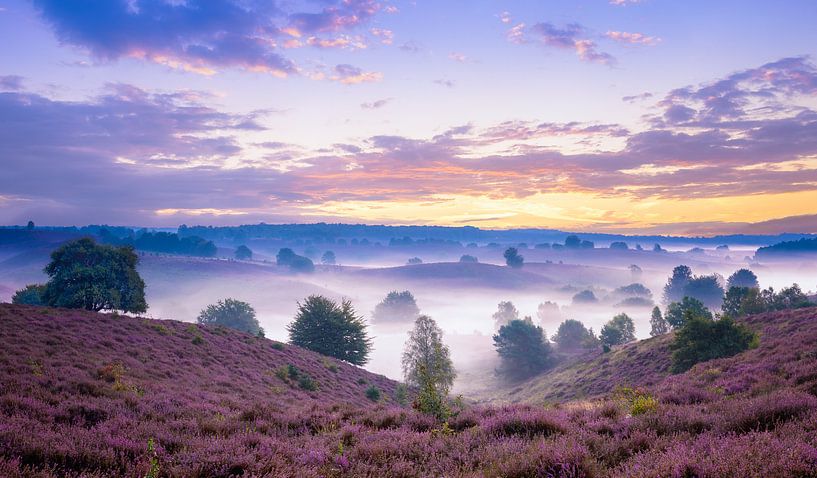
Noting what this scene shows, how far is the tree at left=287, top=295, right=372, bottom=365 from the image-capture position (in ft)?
180

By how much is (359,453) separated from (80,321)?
28631 millimetres

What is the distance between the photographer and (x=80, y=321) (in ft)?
86.8

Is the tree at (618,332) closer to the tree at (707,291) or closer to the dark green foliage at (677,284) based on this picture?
the tree at (707,291)

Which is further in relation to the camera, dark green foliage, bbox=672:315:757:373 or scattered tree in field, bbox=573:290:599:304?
scattered tree in field, bbox=573:290:599:304

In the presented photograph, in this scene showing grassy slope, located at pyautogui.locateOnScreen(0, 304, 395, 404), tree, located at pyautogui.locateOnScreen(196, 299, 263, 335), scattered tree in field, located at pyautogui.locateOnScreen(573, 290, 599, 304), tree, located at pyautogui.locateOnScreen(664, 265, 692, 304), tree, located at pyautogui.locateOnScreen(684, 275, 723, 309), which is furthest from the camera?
scattered tree in field, located at pyautogui.locateOnScreen(573, 290, 599, 304)

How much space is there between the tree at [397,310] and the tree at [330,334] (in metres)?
97.3

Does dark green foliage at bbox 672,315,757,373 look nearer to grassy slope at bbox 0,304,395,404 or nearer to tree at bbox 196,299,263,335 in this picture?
grassy slope at bbox 0,304,395,404

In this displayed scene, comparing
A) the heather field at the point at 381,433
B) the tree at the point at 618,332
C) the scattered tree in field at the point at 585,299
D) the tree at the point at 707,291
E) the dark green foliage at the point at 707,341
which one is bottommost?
the scattered tree in field at the point at 585,299

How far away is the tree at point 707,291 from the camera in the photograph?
14238 centimetres

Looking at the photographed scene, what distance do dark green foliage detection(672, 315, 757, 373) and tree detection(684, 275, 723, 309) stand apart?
13566cm

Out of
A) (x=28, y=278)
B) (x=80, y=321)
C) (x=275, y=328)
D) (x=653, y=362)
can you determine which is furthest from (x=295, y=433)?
(x=28, y=278)

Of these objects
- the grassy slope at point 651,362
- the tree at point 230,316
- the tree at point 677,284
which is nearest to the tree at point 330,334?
the grassy slope at point 651,362

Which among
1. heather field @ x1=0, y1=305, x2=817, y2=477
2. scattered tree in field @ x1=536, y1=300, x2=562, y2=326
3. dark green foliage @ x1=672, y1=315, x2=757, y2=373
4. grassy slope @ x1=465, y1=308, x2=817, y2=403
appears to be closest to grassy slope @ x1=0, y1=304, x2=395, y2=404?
heather field @ x1=0, y1=305, x2=817, y2=477

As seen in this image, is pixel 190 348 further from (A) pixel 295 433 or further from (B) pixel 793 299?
(B) pixel 793 299
